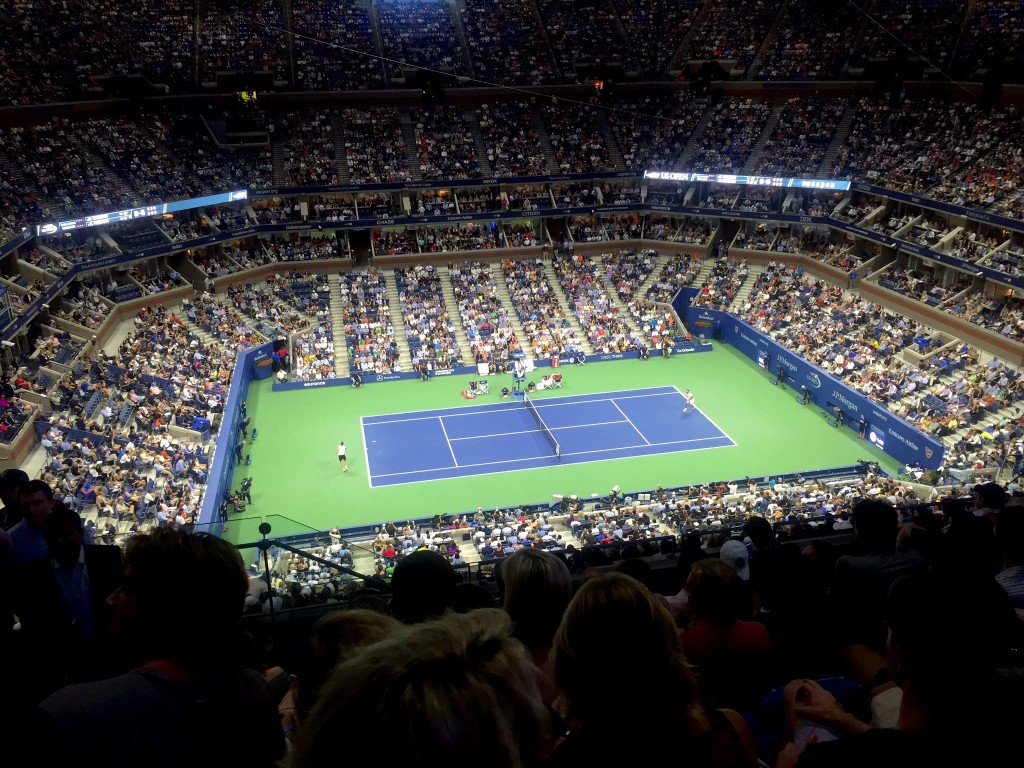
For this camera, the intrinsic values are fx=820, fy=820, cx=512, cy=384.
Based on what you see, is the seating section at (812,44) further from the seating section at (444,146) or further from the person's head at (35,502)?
the person's head at (35,502)

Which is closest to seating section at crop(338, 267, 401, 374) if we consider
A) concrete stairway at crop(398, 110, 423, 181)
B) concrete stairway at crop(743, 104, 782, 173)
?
concrete stairway at crop(398, 110, 423, 181)

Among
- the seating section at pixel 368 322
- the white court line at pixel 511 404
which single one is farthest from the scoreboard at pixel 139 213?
the white court line at pixel 511 404

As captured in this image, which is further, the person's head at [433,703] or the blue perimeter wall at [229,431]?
the blue perimeter wall at [229,431]

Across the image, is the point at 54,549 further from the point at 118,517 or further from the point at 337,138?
the point at 337,138

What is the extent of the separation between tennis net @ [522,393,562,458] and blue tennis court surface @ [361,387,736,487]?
0.13 meters

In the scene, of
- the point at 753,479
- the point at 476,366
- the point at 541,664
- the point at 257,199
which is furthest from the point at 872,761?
the point at 257,199

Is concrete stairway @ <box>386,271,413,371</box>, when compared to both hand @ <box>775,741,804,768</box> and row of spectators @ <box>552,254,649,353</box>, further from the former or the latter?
hand @ <box>775,741,804,768</box>

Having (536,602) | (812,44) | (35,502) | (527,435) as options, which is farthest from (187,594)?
(812,44)

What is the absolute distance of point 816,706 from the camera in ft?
11.3

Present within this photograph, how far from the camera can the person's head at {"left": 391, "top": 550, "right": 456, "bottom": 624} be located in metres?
4.55

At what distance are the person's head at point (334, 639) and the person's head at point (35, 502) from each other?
4.07 meters

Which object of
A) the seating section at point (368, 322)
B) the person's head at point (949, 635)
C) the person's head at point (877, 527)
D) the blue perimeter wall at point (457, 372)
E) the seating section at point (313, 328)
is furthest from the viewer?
the seating section at point (368, 322)

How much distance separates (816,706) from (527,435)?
1125 inches

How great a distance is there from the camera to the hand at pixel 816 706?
3.35m
